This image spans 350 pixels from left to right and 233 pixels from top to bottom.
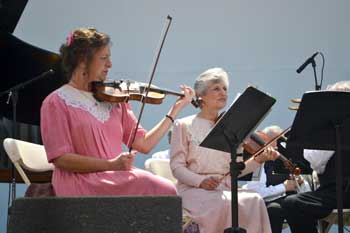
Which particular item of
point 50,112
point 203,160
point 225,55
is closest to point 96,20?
point 225,55

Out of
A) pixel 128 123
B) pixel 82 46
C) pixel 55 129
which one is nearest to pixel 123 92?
pixel 128 123

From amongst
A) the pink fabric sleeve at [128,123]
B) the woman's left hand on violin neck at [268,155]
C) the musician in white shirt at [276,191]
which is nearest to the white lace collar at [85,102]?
the pink fabric sleeve at [128,123]

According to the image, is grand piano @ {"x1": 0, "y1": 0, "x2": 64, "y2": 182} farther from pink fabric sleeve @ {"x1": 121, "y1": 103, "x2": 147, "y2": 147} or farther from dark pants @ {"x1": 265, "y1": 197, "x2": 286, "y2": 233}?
dark pants @ {"x1": 265, "y1": 197, "x2": 286, "y2": 233}

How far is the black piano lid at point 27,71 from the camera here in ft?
13.7

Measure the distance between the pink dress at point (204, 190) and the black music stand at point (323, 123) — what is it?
409 millimetres

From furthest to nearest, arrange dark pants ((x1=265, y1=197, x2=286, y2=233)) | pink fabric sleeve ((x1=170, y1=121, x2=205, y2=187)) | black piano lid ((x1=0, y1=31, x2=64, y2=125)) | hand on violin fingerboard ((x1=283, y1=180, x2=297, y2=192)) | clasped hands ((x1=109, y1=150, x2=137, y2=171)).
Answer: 1. black piano lid ((x1=0, y1=31, x2=64, y2=125))
2. hand on violin fingerboard ((x1=283, y1=180, x2=297, y2=192))
3. dark pants ((x1=265, y1=197, x2=286, y2=233))
4. pink fabric sleeve ((x1=170, y1=121, x2=205, y2=187))
5. clasped hands ((x1=109, y1=150, x2=137, y2=171))

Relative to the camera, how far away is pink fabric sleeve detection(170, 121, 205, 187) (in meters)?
3.24

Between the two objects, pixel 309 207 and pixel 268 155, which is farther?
pixel 309 207

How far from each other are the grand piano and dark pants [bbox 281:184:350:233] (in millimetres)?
1597

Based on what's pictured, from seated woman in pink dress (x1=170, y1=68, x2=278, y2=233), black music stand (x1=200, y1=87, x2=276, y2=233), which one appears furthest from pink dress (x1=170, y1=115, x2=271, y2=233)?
black music stand (x1=200, y1=87, x2=276, y2=233)

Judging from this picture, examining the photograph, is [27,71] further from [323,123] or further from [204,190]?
[323,123]

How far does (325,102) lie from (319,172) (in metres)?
0.80

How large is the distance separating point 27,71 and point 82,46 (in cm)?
153

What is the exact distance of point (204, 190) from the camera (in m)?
3.21
